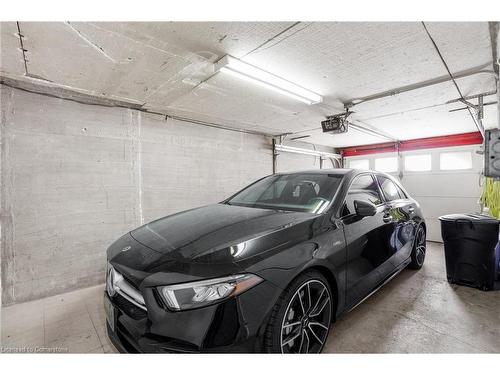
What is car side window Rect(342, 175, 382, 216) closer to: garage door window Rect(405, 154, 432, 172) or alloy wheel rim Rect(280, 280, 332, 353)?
alloy wheel rim Rect(280, 280, 332, 353)

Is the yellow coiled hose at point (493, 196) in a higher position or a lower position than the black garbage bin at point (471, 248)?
higher

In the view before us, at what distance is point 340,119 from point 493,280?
9.08ft

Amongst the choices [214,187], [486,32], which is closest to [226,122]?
[214,187]

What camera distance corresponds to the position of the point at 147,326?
1.21m

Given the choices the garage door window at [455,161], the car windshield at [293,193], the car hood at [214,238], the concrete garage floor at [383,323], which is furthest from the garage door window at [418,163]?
the car hood at [214,238]

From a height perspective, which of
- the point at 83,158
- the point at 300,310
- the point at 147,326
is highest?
the point at 83,158

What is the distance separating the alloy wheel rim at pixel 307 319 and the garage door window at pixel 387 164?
6.00 m

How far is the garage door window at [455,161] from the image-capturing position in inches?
208

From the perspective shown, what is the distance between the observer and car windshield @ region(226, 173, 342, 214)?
201 cm

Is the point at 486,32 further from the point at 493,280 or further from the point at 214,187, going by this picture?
the point at 214,187

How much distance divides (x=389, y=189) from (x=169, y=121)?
3412mm

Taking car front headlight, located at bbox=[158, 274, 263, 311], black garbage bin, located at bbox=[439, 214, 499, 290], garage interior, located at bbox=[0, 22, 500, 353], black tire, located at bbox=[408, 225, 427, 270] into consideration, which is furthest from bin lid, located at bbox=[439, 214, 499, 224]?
car front headlight, located at bbox=[158, 274, 263, 311]

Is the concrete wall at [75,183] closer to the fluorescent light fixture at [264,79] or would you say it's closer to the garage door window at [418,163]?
the fluorescent light fixture at [264,79]

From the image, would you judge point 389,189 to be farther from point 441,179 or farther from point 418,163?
point 418,163
